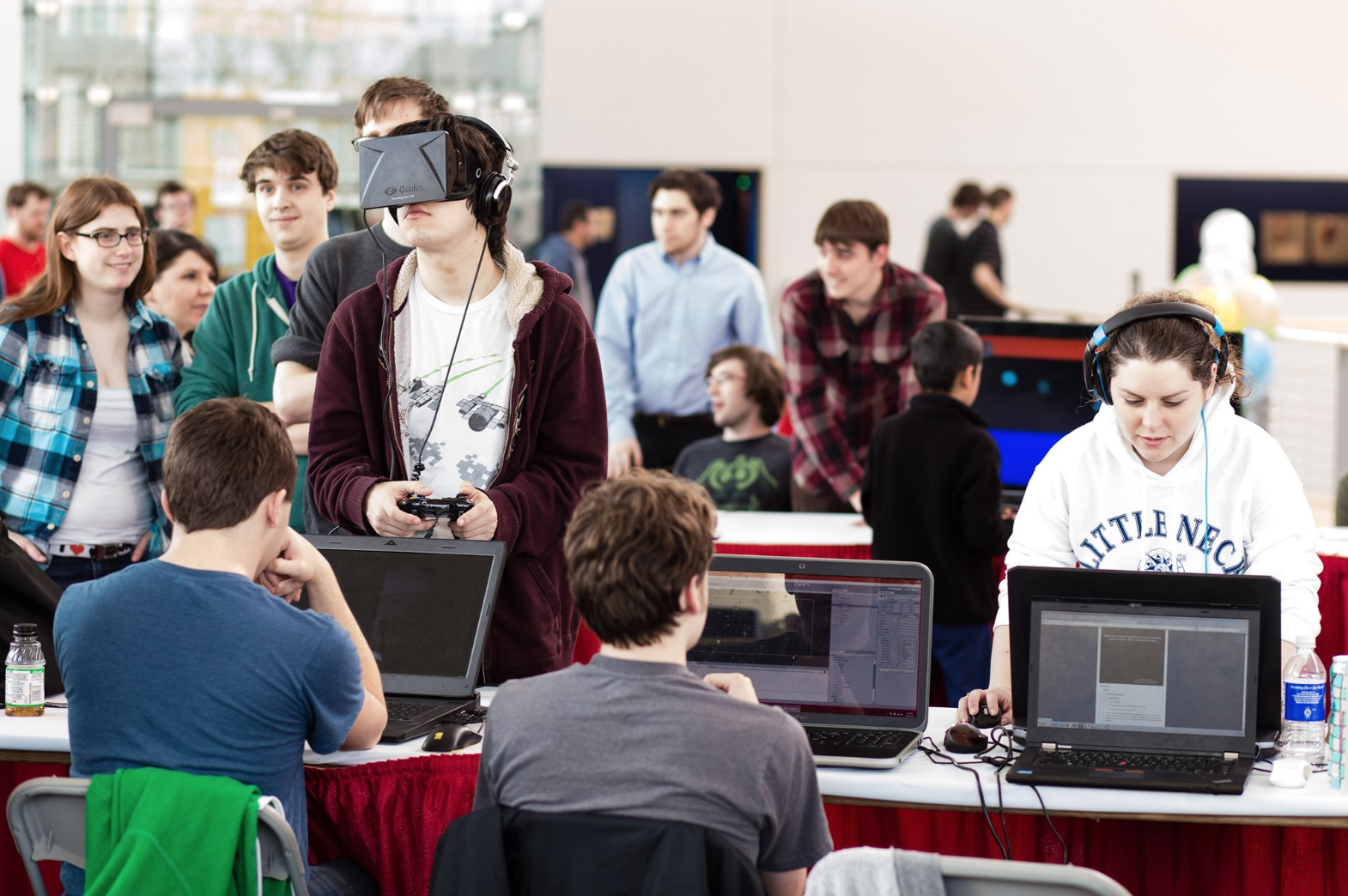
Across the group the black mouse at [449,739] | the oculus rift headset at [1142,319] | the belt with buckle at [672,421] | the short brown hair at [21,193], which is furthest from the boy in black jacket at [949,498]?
the short brown hair at [21,193]

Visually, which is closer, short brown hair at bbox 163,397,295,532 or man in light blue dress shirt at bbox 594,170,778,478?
short brown hair at bbox 163,397,295,532

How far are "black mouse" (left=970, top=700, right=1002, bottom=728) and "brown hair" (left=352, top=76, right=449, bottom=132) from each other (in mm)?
1472

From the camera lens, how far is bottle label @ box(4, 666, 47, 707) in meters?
2.41

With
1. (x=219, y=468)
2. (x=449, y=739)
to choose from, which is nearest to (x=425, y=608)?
(x=449, y=739)

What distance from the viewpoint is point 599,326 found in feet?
17.1

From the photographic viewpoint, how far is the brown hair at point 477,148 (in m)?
2.50

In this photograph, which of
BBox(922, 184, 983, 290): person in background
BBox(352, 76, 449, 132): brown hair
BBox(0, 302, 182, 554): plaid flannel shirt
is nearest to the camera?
BBox(352, 76, 449, 132): brown hair

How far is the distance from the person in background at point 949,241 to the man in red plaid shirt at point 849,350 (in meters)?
4.85

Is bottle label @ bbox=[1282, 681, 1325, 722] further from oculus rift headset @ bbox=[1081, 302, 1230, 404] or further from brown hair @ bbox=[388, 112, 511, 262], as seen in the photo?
brown hair @ bbox=[388, 112, 511, 262]

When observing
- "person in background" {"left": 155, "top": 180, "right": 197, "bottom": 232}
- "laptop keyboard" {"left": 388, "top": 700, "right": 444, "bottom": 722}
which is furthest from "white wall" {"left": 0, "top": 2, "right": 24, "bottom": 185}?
"laptop keyboard" {"left": 388, "top": 700, "right": 444, "bottom": 722}

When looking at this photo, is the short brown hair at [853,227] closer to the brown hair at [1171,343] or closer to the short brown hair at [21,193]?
the brown hair at [1171,343]

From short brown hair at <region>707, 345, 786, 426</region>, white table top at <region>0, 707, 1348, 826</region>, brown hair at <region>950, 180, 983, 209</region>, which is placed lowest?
white table top at <region>0, 707, 1348, 826</region>

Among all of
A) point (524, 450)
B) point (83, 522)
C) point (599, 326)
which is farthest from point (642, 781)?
point (599, 326)

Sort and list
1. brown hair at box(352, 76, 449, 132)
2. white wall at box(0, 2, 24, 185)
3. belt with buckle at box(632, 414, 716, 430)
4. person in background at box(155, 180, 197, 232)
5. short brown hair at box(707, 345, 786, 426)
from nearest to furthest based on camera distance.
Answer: brown hair at box(352, 76, 449, 132)
short brown hair at box(707, 345, 786, 426)
belt with buckle at box(632, 414, 716, 430)
person in background at box(155, 180, 197, 232)
white wall at box(0, 2, 24, 185)
